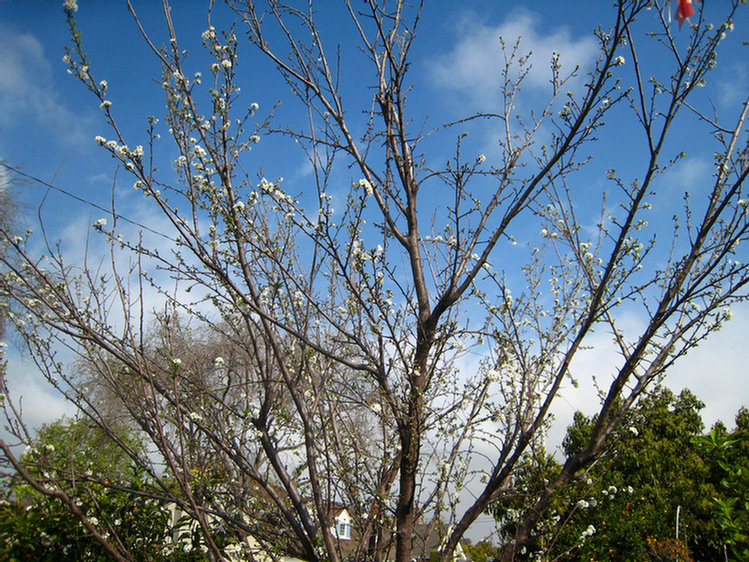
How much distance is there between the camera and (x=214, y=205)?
301 cm

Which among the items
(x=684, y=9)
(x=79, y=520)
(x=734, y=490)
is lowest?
(x=734, y=490)

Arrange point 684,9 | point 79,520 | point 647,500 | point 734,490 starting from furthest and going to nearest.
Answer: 1. point 647,500
2. point 79,520
3. point 734,490
4. point 684,9

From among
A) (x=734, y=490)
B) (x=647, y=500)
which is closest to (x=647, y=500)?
(x=647, y=500)

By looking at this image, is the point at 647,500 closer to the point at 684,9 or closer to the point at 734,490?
the point at 734,490

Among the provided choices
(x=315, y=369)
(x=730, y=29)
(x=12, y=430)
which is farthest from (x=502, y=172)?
(x=12, y=430)

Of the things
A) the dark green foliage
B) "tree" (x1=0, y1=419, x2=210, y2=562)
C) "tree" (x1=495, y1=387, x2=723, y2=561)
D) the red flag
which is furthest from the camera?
"tree" (x1=495, y1=387, x2=723, y2=561)

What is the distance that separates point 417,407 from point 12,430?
6.56ft

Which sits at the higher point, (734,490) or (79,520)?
(79,520)

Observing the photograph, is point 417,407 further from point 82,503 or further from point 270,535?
point 82,503

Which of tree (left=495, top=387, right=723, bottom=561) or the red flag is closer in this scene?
the red flag

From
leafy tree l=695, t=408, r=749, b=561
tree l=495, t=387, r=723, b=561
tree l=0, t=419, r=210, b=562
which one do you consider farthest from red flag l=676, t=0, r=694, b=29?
tree l=0, t=419, r=210, b=562

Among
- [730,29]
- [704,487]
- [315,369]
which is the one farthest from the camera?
[704,487]

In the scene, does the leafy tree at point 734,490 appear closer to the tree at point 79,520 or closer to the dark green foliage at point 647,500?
the dark green foliage at point 647,500

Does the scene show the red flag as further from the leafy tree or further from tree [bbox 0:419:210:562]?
tree [bbox 0:419:210:562]
